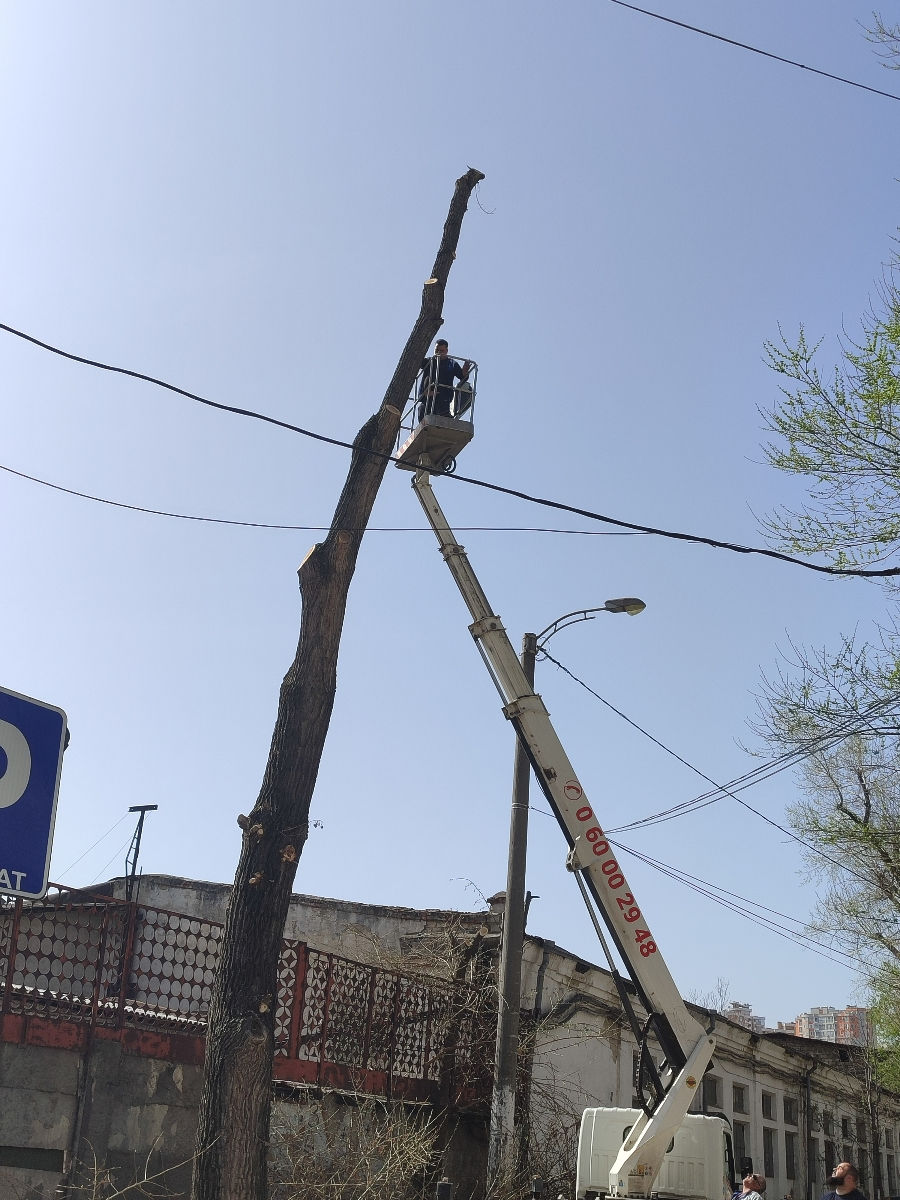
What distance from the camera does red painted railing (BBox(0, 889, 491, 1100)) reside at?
34.4 feet

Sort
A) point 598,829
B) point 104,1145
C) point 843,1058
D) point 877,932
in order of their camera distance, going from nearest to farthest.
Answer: point 104,1145 < point 598,829 < point 877,932 < point 843,1058

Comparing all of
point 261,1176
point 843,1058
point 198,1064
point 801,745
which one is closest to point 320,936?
point 198,1064

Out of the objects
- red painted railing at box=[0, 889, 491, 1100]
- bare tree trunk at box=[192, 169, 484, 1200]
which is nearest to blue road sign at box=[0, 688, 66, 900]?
bare tree trunk at box=[192, 169, 484, 1200]

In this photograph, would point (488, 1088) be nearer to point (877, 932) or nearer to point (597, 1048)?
point (597, 1048)

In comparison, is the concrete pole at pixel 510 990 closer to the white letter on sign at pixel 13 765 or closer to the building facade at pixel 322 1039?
the building facade at pixel 322 1039

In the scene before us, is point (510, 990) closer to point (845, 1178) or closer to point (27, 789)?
point (845, 1178)

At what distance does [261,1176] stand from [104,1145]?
2.96 meters

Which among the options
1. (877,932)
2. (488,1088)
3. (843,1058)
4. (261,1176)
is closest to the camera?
(261,1176)

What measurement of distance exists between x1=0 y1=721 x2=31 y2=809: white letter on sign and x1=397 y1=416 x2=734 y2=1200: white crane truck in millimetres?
7871

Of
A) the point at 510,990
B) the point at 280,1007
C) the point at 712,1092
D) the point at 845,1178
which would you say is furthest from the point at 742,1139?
the point at 280,1007

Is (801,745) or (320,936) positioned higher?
(801,745)

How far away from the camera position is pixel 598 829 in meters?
12.9

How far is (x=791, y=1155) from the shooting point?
26.6 m

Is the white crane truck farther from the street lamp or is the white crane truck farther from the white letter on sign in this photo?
the white letter on sign
